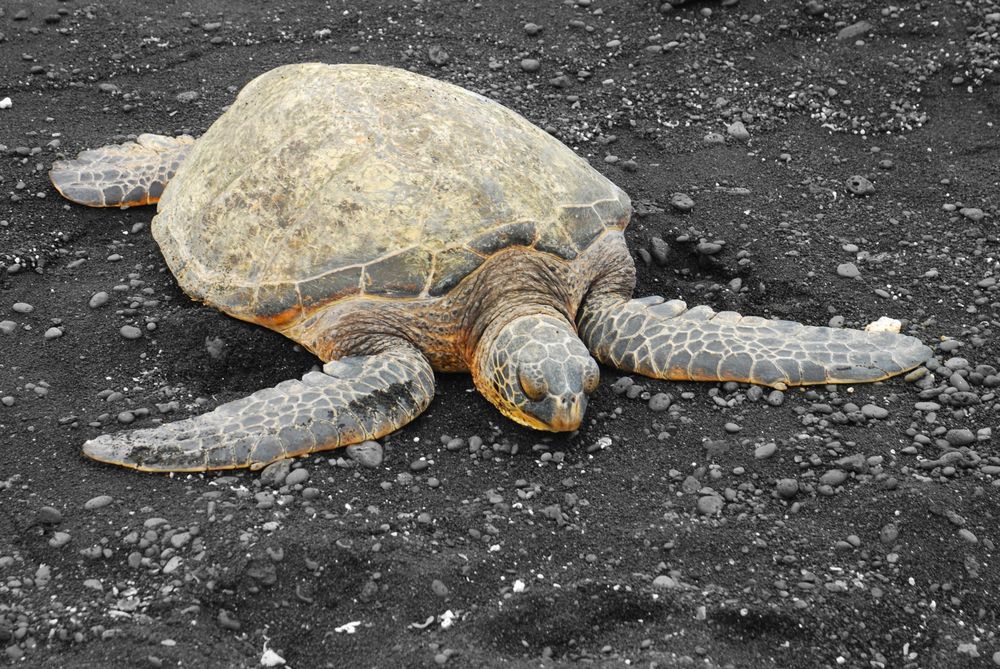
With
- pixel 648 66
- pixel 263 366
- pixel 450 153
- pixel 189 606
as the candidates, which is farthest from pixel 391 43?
pixel 189 606

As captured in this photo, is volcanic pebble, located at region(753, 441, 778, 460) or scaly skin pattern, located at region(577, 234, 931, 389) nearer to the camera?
volcanic pebble, located at region(753, 441, 778, 460)

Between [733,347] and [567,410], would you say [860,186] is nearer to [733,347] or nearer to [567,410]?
[733,347]

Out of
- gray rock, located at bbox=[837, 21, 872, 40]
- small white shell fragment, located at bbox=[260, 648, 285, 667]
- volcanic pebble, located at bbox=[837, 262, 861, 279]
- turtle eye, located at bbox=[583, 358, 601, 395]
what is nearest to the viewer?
small white shell fragment, located at bbox=[260, 648, 285, 667]

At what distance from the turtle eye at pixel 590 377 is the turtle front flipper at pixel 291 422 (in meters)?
0.74

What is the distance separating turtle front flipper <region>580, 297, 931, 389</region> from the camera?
4605 mm

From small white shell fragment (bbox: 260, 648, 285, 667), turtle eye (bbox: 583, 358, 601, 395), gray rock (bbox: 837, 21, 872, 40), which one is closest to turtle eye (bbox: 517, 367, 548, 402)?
turtle eye (bbox: 583, 358, 601, 395)

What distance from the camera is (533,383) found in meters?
4.27

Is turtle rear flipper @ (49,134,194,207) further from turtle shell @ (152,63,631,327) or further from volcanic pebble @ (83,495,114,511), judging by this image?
volcanic pebble @ (83,495,114,511)

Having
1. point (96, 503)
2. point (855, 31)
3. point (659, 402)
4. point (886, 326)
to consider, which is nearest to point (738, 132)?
point (855, 31)

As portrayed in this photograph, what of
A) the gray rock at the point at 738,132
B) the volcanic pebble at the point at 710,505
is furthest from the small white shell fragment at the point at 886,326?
the gray rock at the point at 738,132

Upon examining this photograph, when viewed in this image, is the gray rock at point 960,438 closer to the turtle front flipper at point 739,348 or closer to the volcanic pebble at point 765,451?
the turtle front flipper at point 739,348

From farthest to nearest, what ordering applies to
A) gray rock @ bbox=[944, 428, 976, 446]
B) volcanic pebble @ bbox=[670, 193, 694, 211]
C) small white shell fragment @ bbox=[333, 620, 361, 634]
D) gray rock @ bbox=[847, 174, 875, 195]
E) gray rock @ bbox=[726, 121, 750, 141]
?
gray rock @ bbox=[726, 121, 750, 141], gray rock @ bbox=[847, 174, 875, 195], volcanic pebble @ bbox=[670, 193, 694, 211], gray rock @ bbox=[944, 428, 976, 446], small white shell fragment @ bbox=[333, 620, 361, 634]

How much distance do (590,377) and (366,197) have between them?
1.36 metres

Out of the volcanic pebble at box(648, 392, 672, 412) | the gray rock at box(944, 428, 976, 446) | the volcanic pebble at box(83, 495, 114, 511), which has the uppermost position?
the gray rock at box(944, 428, 976, 446)
